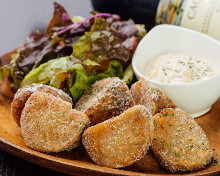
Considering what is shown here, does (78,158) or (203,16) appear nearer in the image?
(78,158)

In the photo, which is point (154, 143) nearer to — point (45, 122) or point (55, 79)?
point (45, 122)

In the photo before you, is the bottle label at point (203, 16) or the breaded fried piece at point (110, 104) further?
the bottle label at point (203, 16)

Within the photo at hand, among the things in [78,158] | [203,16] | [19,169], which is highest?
[203,16]

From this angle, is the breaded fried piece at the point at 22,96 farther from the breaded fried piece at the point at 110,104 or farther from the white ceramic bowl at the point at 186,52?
the white ceramic bowl at the point at 186,52

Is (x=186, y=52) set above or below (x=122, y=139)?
below

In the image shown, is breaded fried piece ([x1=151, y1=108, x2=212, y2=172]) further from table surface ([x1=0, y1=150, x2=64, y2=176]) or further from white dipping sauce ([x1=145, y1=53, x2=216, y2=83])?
table surface ([x1=0, y1=150, x2=64, y2=176])

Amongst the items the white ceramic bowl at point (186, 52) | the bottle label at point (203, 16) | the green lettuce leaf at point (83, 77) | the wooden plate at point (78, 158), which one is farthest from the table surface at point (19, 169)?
the bottle label at point (203, 16)

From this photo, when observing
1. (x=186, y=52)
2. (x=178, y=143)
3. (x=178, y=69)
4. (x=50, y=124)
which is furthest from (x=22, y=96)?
(x=186, y=52)

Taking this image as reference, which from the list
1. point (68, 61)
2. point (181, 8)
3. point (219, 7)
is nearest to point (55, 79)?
point (68, 61)

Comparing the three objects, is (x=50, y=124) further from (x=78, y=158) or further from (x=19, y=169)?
(x=19, y=169)
